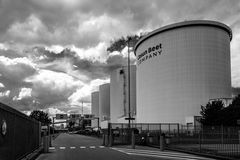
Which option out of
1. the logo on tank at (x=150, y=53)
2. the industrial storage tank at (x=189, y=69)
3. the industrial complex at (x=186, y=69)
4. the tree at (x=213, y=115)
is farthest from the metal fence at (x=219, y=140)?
the logo on tank at (x=150, y=53)

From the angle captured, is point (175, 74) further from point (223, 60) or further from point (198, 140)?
point (198, 140)

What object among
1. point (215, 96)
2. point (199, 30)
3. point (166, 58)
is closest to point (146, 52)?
point (166, 58)

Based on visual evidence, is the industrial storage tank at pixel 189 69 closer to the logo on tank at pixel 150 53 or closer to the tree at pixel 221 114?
the logo on tank at pixel 150 53

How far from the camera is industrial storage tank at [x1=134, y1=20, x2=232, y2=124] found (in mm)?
86688

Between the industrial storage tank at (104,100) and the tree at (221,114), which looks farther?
the industrial storage tank at (104,100)

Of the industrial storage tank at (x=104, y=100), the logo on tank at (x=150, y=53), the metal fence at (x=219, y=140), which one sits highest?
the logo on tank at (x=150, y=53)

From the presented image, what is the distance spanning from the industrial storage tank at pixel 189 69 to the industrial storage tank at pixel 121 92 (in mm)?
42535

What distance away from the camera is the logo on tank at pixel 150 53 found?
9556cm

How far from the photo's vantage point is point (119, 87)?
14600 cm

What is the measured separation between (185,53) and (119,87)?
2388 inches

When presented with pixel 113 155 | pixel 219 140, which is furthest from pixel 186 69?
pixel 113 155

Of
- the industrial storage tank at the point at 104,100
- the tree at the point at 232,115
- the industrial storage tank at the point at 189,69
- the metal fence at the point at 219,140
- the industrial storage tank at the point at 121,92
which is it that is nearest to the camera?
the metal fence at the point at 219,140

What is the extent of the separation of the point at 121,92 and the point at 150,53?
155ft

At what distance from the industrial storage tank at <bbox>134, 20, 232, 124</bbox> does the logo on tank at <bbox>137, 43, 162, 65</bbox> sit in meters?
0.56
